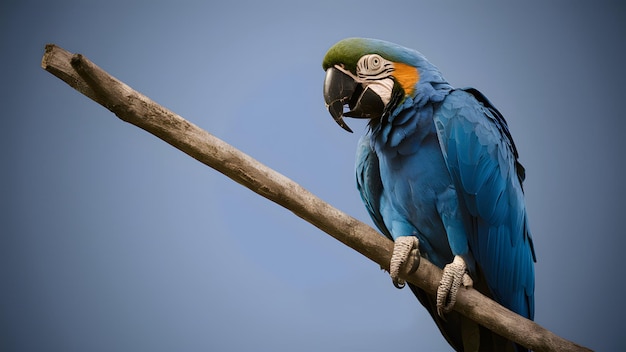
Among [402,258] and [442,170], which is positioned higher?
[442,170]

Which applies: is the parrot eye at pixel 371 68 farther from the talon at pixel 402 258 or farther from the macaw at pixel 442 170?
the talon at pixel 402 258

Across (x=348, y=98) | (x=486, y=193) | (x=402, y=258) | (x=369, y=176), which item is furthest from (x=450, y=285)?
(x=348, y=98)

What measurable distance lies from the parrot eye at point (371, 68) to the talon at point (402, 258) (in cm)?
66

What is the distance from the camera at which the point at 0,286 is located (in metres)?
3.62

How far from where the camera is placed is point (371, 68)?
2213 mm

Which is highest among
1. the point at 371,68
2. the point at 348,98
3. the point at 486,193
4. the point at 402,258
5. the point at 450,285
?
the point at 371,68

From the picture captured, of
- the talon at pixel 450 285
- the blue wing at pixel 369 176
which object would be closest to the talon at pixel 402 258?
the talon at pixel 450 285

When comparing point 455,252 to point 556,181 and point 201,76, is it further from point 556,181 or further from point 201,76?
point 201,76

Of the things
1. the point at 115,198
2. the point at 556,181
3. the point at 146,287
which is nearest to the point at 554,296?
the point at 556,181

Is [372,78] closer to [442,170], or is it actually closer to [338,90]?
[338,90]

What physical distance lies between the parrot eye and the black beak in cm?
5

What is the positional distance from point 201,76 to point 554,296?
2.90 meters

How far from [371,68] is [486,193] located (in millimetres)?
665

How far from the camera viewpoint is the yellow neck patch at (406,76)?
222 centimetres
